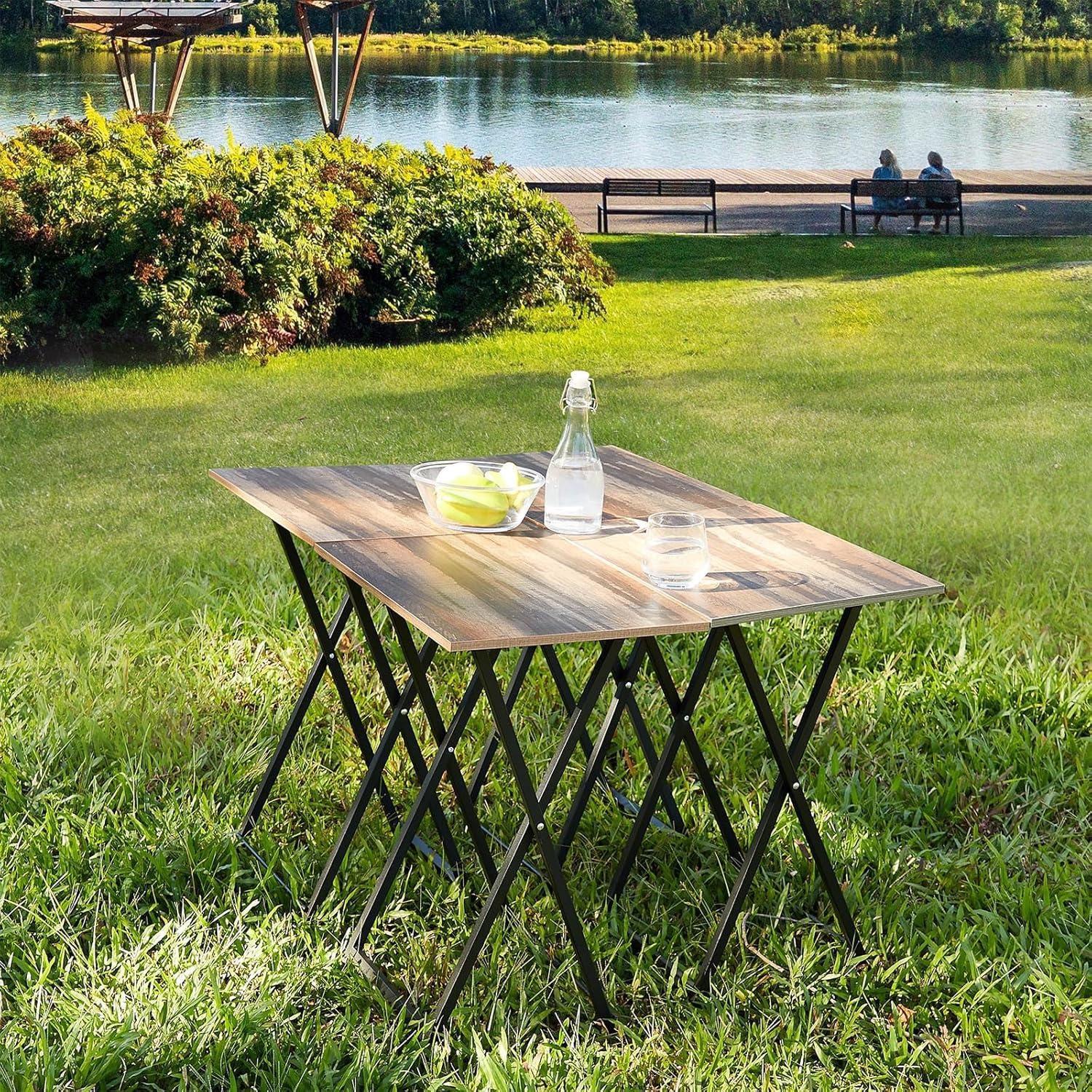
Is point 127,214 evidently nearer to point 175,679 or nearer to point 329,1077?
point 175,679

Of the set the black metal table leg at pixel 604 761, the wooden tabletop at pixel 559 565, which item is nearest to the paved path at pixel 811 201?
the black metal table leg at pixel 604 761

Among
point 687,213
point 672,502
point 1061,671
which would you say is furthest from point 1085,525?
point 687,213

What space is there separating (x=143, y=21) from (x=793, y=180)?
393 inches

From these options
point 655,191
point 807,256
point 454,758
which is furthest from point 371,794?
point 655,191

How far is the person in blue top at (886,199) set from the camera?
1494 centimetres

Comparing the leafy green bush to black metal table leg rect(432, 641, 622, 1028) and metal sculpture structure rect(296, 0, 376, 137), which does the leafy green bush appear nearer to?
metal sculpture structure rect(296, 0, 376, 137)

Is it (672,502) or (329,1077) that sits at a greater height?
(672,502)

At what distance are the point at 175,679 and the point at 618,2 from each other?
71731 millimetres

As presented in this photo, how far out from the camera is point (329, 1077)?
8.00 ft

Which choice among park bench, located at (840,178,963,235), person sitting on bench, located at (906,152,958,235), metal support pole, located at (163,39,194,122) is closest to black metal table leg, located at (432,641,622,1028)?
metal support pole, located at (163,39,194,122)

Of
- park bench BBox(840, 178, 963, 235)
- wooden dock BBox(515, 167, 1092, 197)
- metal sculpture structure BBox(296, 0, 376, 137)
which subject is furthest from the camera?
wooden dock BBox(515, 167, 1092, 197)

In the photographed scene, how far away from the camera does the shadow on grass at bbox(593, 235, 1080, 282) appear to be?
12.5 metres

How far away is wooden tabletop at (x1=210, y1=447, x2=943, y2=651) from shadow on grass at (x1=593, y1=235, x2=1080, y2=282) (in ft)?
30.9

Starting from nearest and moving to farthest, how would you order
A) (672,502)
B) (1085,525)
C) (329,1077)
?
(329,1077) < (672,502) < (1085,525)
